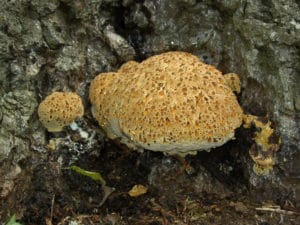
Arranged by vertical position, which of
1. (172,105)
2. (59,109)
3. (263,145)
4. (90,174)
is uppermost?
(172,105)

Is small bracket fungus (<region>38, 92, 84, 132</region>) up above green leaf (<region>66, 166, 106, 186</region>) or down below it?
above

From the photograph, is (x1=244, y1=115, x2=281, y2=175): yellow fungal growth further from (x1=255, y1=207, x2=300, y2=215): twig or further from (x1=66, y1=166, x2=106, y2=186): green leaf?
(x1=66, y1=166, x2=106, y2=186): green leaf

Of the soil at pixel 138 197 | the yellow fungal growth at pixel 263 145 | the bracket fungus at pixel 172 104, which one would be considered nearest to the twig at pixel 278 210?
the soil at pixel 138 197

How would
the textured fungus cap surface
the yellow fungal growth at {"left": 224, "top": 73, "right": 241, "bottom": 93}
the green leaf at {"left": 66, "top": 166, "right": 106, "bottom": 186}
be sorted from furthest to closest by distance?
the yellow fungal growth at {"left": 224, "top": 73, "right": 241, "bottom": 93}
the green leaf at {"left": 66, "top": 166, "right": 106, "bottom": 186}
the textured fungus cap surface

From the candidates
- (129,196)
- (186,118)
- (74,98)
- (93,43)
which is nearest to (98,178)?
(129,196)

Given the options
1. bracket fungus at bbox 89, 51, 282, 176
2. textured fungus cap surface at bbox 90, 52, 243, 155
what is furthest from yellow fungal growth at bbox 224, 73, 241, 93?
textured fungus cap surface at bbox 90, 52, 243, 155

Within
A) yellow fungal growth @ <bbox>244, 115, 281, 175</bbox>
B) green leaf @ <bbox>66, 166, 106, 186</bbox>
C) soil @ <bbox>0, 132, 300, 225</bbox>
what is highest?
yellow fungal growth @ <bbox>244, 115, 281, 175</bbox>

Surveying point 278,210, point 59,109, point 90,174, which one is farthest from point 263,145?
point 59,109

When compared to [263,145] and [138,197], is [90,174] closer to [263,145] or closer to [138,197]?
[138,197]
